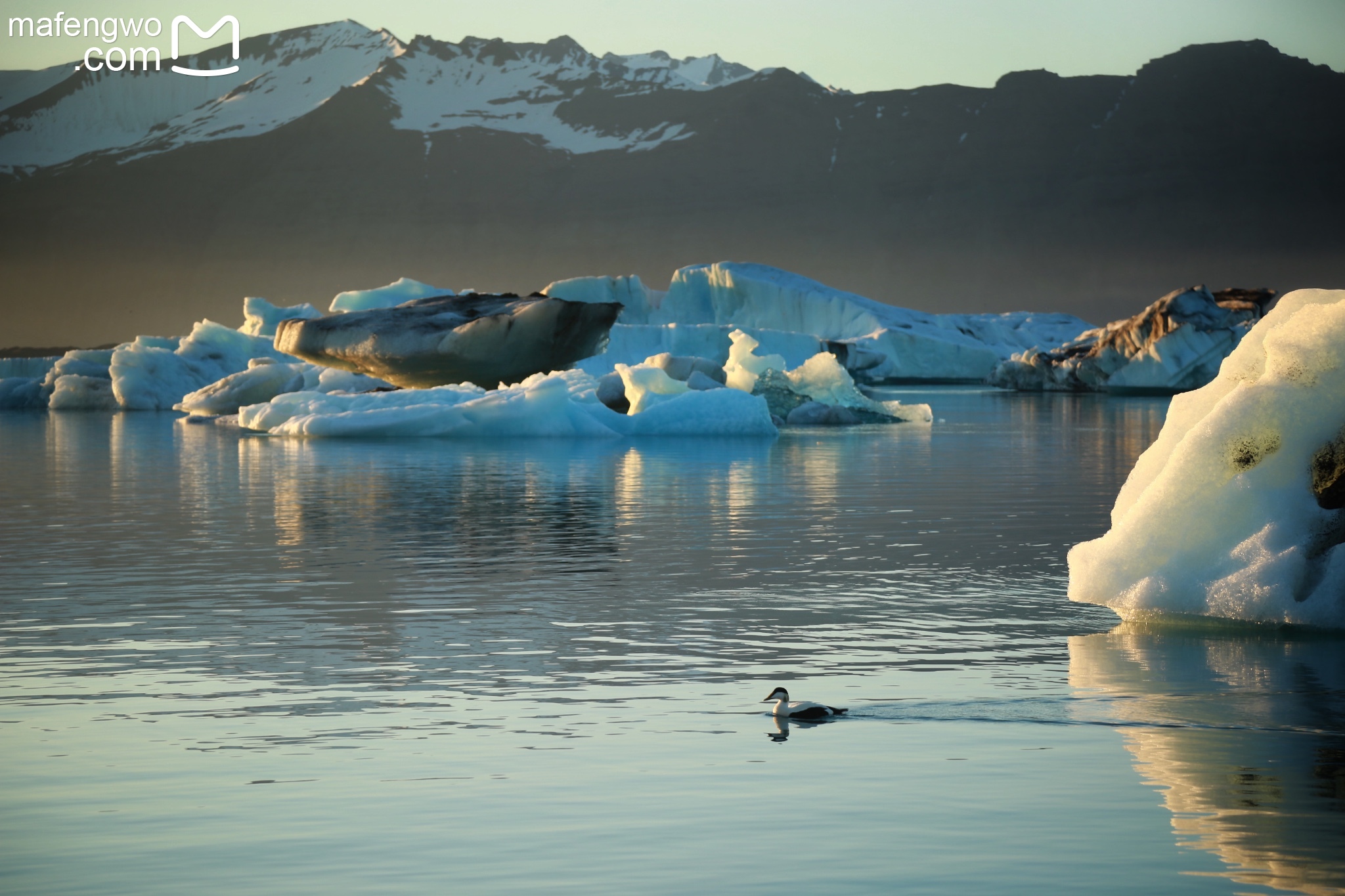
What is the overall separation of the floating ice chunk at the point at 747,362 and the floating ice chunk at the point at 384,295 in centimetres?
1335

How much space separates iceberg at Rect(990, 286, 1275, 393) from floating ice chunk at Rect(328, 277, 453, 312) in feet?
107

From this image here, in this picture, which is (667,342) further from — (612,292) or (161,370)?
(161,370)

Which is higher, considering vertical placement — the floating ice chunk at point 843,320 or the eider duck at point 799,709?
the floating ice chunk at point 843,320

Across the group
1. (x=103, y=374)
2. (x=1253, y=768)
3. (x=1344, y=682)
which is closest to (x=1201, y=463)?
(x=1344, y=682)

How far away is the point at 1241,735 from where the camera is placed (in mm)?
6379

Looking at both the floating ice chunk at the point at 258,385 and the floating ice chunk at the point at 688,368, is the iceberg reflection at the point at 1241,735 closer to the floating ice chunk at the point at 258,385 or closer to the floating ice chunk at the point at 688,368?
the floating ice chunk at the point at 688,368

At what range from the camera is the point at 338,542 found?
13.9 metres

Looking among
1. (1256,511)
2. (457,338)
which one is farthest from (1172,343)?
(1256,511)

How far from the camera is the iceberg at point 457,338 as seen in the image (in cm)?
3978

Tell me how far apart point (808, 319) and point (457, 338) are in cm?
4996

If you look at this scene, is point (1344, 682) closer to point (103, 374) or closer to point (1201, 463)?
point (1201, 463)

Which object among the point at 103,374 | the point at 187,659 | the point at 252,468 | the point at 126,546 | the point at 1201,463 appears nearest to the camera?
the point at 187,659

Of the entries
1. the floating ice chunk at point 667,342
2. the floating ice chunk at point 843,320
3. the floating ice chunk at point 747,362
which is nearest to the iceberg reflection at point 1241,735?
the floating ice chunk at point 747,362

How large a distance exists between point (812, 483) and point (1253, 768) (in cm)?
1525
